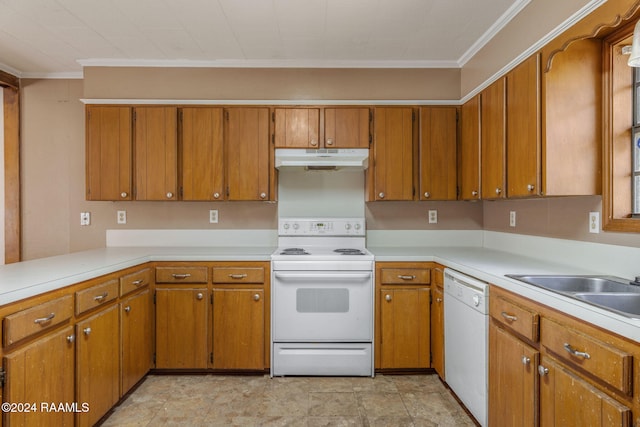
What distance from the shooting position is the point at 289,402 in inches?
91.6

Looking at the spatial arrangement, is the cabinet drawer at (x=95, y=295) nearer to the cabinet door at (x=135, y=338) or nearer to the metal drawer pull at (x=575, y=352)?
the cabinet door at (x=135, y=338)

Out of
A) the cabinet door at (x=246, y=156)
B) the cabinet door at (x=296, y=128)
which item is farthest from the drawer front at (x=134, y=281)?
the cabinet door at (x=296, y=128)

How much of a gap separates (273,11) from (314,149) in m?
1.04

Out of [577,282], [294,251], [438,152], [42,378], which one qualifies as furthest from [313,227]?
[42,378]

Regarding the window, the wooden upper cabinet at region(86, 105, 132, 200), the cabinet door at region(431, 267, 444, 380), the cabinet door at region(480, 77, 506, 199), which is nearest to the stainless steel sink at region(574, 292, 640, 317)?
the window

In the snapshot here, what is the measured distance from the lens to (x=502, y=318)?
175 centimetres

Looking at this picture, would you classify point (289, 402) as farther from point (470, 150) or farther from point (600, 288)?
point (470, 150)

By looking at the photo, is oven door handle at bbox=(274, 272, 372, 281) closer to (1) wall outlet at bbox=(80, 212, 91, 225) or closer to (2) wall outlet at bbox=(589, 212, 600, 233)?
(2) wall outlet at bbox=(589, 212, 600, 233)

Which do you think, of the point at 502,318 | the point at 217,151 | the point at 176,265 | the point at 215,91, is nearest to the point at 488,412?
the point at 502,318

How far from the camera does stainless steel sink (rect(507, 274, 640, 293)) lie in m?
1.67

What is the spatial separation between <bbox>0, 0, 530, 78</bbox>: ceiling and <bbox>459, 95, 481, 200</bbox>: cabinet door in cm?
49

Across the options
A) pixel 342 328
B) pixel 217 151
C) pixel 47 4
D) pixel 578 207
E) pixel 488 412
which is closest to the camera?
pixel 488 412

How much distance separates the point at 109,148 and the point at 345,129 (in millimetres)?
1922

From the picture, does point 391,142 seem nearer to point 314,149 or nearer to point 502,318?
point 314,149
